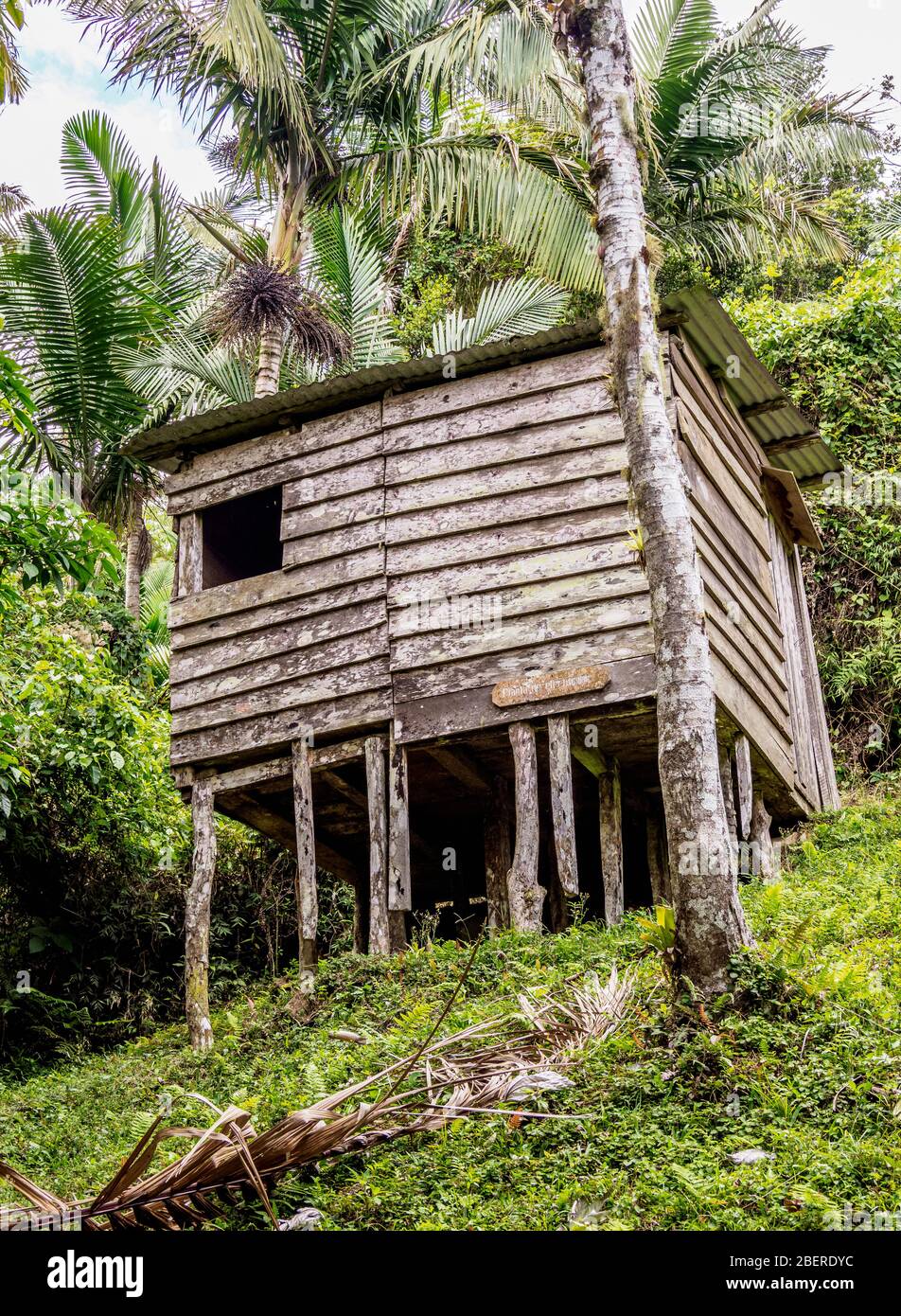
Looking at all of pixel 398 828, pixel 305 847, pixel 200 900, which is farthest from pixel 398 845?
pixel 200 900

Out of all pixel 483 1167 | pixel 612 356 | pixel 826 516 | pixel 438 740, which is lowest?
pixel 483 1167

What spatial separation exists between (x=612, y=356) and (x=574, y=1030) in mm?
3726

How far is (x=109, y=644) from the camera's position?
1798 centimetres

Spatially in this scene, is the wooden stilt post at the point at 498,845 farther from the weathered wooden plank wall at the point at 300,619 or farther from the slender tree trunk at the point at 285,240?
the slender tree trunk at the point at 285,240

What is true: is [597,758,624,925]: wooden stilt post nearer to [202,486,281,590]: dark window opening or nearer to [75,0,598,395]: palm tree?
[202,486,281,590]: dark window opening

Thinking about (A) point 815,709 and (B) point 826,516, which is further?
(B) point 826,516

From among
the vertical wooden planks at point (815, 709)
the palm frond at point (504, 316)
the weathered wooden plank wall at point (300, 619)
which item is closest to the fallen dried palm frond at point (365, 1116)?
the weathered wooden plank wall at point (300, 619)

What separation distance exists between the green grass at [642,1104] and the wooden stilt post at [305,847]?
1591 millimetres

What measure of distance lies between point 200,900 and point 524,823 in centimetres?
312

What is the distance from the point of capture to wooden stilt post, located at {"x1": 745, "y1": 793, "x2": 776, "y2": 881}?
12.1 meters

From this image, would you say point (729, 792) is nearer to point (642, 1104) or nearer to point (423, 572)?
point (423, 572)

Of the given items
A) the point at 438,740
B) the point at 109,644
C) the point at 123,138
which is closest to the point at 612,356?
the point at 438,740

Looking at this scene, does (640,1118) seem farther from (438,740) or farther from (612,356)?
(438,740)

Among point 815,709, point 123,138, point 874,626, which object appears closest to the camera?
point 815,709
